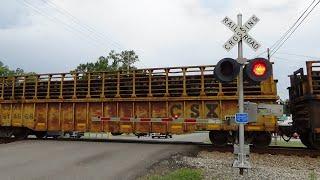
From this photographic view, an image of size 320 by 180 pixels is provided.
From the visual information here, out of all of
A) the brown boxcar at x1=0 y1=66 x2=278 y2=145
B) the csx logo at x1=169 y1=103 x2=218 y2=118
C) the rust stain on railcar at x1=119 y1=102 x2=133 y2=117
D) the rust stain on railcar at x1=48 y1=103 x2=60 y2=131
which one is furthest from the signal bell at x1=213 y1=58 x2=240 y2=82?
the rust stain on railcar at x1=48 y1=103 x2=60 y2=131

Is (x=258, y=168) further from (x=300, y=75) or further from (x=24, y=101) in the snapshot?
(x=24, y=101)

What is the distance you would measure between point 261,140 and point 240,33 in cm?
790

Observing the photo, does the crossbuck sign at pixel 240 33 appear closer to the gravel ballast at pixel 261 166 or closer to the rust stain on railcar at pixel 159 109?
the gravel ballast at pixel 261 166

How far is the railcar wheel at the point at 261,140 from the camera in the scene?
50.8ft

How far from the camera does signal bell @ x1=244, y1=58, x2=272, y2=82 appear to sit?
26.6 ft

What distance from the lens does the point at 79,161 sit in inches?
460

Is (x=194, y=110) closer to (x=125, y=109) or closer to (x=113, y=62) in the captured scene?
(x=125, y=109)

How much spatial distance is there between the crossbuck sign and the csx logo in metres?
7.59

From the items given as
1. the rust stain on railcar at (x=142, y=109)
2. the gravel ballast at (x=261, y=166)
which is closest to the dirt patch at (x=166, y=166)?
the gravel ballast at (x=261, y=166)

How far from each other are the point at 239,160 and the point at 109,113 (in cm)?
999

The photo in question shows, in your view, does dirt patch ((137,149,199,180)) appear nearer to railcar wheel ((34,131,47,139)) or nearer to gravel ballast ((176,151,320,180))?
gravel ballast ((176,151,320,180))

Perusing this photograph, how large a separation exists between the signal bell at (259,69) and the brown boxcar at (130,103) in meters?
6.41

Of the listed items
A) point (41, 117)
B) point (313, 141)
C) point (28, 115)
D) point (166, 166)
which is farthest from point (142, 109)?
point (313, 141)

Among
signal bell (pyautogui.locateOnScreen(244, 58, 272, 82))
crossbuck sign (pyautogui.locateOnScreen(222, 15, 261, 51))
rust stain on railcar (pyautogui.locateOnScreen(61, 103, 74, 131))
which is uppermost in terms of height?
crossbuck sign (pyautogui.locateOnScreen(222, 15, 261, 51))
